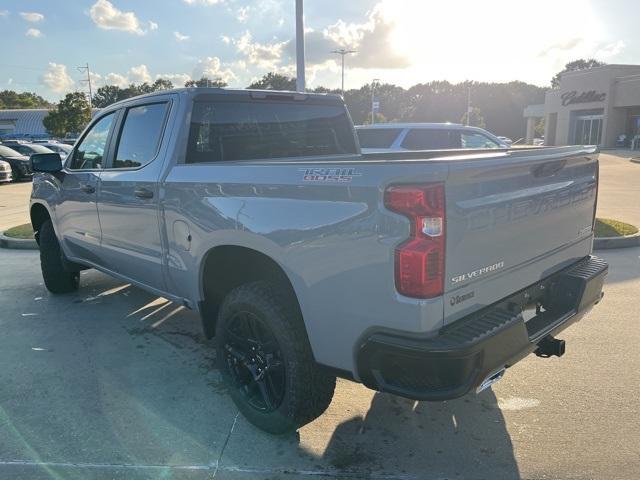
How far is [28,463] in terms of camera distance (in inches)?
112

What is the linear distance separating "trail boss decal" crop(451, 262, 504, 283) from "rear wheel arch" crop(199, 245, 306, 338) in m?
0.98

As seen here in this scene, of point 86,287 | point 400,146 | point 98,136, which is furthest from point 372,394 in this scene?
point 400,146

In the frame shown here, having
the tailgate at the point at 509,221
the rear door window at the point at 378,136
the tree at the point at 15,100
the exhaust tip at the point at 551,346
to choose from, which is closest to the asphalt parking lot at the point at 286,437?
the exhaust tip at the point at 551,346

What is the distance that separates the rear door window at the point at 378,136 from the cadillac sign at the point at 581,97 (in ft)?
137

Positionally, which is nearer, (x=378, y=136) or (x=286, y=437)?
(x=286, y=437)

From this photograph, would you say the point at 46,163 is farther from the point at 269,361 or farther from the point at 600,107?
the point at 600,107

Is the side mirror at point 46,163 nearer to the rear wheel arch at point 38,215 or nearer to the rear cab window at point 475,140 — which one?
the rear wheel arch at point 38,215

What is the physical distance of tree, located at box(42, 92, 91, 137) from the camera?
53.6 m

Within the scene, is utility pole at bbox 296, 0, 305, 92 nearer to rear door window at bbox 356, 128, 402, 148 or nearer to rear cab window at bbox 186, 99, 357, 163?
rear door window at bbox 356, 128, 402, 148

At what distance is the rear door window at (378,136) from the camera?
10398mm

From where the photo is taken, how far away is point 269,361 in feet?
9.69

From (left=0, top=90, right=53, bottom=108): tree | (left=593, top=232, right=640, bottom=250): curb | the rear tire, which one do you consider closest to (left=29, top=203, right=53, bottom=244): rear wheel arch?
the rear tire

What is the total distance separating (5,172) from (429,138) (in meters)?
16.6

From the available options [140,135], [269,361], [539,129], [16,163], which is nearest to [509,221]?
[269,361]
